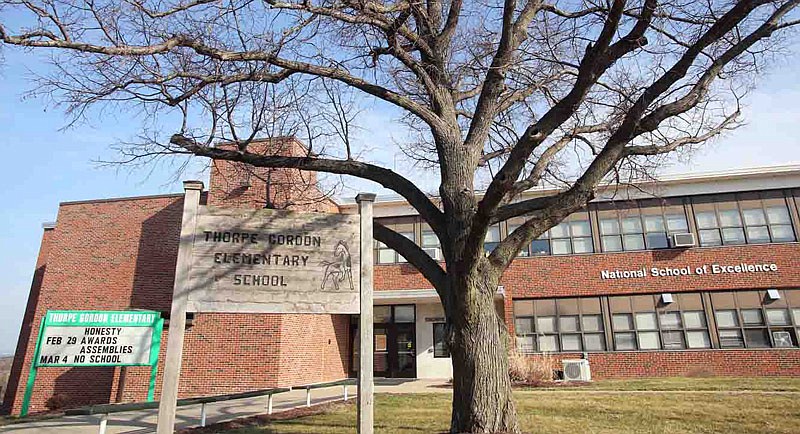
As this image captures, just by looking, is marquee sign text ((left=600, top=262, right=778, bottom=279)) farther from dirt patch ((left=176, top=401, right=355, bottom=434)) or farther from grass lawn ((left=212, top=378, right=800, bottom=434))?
dirt patch ((left=176, top=401, right=355, bottom=434))

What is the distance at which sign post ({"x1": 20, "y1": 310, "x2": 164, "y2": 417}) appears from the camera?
14492 millimetres

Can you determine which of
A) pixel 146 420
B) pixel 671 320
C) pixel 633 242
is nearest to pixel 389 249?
pixel 633 242

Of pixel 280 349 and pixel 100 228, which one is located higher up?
pixel 100 228

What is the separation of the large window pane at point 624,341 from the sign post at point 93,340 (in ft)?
50.5

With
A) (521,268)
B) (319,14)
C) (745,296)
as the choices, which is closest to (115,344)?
(319,14)

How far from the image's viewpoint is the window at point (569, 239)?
2016 cm

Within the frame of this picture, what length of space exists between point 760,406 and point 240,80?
1033 cm

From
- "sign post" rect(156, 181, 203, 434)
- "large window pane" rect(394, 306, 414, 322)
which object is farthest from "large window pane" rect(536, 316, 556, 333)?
"sign post" rect(156, 181, 203, 434)

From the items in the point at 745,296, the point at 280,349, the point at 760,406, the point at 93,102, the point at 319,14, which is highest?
the point at 319,14

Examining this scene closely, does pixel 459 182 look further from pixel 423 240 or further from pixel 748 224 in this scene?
pixel 748 224

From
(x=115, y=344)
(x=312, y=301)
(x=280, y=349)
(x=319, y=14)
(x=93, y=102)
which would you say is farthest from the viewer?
(x=280, y=349)

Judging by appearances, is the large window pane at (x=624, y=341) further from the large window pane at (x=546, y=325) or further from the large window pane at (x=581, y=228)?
the large window pane at (x=581, y=228)

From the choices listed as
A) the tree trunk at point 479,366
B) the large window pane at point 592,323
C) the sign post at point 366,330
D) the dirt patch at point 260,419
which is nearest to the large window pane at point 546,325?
the large window pane at point 592,323

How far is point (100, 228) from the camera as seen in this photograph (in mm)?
19250
